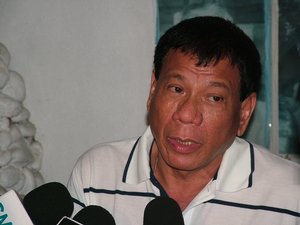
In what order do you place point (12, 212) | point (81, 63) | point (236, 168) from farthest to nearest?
point (81, 63), point (236, 168), point (12, 212)

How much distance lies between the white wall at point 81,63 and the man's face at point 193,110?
2.49 ft

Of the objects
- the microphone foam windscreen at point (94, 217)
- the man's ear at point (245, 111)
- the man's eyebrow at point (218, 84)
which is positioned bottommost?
the microphone foam windscreen at point (94, 217)

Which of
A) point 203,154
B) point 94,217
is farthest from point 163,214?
point 203,154

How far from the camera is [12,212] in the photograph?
3.15 feet

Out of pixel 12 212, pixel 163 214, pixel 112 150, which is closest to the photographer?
pixel 12 212

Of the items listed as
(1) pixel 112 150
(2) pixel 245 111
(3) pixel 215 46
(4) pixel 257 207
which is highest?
(3) pixel 215 46

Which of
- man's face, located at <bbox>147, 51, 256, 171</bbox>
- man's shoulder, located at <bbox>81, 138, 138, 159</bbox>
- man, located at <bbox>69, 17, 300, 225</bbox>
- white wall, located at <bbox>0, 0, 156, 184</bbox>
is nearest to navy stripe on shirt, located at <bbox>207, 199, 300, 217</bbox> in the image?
man, located at <bbox>69, 17, 300, 225</bbox>

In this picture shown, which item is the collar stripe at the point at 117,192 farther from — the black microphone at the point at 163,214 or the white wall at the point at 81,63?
the white wall at the point at 81,63

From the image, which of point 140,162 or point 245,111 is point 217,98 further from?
point 140,162

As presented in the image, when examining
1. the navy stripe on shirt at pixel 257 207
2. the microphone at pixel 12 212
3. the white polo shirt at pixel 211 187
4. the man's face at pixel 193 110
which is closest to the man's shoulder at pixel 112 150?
the white polo shirt at pixel 211 187

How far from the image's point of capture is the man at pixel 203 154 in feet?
4.18

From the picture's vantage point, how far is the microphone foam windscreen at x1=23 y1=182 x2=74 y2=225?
3.69 feet

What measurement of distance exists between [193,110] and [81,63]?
940 millimetres

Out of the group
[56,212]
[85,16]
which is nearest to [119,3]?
[85,16]
